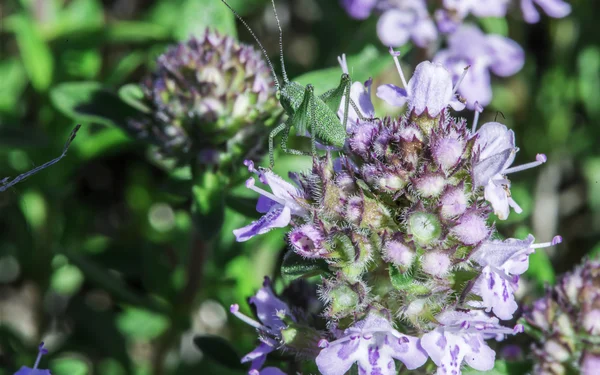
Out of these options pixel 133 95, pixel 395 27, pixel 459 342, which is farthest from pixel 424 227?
pixel 395 27

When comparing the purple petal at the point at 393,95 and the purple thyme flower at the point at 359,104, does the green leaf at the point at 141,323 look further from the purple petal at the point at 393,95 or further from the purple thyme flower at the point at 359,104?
the purple petal at the point at 393,95

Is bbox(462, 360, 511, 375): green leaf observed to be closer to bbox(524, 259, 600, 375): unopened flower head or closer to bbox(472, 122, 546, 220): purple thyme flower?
bbox(524, 259, 600, 375): unopened flower head

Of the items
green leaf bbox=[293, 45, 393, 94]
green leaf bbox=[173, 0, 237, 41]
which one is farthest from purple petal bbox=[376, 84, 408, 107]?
green leaf bbox=[173, 0, 237, 41]

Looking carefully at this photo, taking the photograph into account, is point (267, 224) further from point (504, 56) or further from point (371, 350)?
point (504, 56)

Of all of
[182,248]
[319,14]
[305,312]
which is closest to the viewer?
[305,312]

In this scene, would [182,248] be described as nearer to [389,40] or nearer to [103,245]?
[103,245]

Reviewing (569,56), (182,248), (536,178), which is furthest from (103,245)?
(569,56)

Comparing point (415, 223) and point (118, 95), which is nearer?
point (415, 223)
